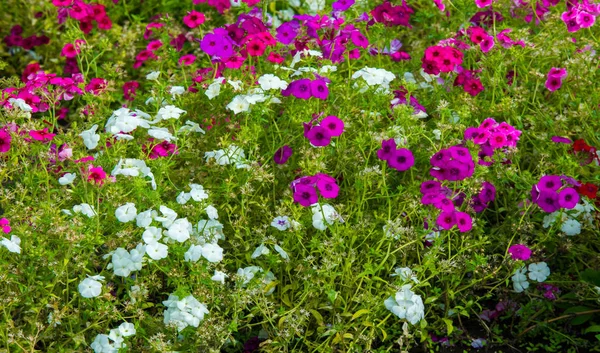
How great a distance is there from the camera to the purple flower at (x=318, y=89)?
3.85 m

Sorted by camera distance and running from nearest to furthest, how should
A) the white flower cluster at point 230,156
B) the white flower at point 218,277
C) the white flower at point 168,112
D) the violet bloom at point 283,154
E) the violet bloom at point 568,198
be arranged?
the white flower at point 218,277 → the violet bloom at point 568,198 → the white flower cluster at point 230,156 → the white flower at point 168,112 → the violet bloom at point 283,154

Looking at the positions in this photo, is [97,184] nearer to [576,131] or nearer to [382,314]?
[382,314]

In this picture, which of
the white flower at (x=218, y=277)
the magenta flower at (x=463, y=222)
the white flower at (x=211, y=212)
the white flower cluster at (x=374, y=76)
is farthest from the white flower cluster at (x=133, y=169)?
the magenta flower at (x=463, y=222)

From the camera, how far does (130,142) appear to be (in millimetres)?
4059

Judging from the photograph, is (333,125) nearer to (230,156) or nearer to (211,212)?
(230,156)

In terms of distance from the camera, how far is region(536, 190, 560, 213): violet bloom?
3.71 m

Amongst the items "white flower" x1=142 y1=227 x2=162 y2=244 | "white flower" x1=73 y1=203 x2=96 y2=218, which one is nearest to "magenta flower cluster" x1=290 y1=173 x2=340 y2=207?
"white flower" x1=142 y1=227 x2=162 y2=244

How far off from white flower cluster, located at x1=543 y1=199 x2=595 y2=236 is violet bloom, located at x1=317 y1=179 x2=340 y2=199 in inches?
35.8

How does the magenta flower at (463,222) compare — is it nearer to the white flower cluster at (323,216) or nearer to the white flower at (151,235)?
the white flower cluster at (323,216)

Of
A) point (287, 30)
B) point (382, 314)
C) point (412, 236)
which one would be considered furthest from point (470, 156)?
point (287, 30)

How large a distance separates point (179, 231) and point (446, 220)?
3.28 feet

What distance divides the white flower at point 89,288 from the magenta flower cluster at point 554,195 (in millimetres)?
1708

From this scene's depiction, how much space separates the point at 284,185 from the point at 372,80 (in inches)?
22.9

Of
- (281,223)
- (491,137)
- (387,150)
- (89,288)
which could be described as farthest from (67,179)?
(491,137)
